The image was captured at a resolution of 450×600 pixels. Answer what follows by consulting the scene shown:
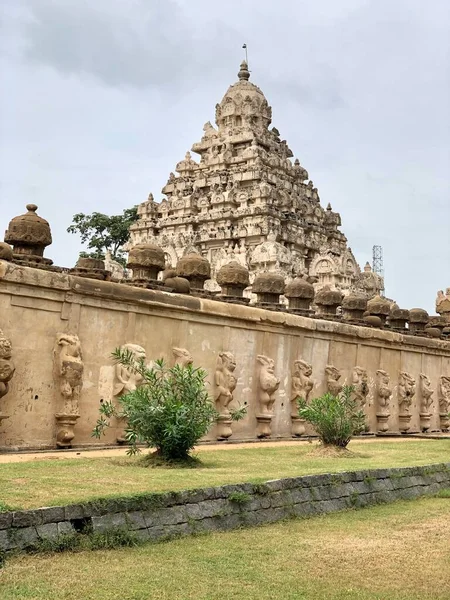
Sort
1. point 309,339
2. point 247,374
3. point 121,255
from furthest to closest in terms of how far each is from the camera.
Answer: point 121,255, point 309,339, point 247,374

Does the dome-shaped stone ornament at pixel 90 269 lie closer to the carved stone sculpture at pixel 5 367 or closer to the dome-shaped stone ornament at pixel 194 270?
the carved stone sculpture at pixel 5 367

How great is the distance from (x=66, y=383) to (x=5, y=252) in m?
1.92

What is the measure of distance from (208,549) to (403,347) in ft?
46.8

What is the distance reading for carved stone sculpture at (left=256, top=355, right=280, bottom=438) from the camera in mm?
14398

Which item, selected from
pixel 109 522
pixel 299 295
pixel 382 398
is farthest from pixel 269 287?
pixel 109 522

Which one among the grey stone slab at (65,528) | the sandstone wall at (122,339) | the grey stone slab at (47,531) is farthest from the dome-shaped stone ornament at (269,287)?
the grey stone slab at (47,531)

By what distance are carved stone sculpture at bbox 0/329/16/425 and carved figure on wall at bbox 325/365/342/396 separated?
800cm

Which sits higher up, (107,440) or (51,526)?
(107,440)

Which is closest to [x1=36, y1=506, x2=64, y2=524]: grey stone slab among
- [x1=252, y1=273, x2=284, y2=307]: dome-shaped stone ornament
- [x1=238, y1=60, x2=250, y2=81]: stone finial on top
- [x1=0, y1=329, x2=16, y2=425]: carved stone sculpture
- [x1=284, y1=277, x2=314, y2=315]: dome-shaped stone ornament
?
[x1=0, y1=329, x2=16, y2=425]: carved stone sculpture

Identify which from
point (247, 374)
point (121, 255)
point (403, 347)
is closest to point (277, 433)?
point (247, 374)

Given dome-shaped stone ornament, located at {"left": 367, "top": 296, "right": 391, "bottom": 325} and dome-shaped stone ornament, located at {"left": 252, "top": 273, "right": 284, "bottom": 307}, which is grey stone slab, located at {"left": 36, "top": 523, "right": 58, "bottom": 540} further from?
dome-shaped stone ornament, located at {"left": 367, "top": 296, "right": 391, "bottom": 325}

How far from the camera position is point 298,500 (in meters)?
7.62

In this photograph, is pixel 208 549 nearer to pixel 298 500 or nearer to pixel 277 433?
pixel 298 500

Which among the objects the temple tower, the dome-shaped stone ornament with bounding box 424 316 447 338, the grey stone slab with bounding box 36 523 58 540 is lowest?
the grey stone slab with bounding box 36 523 58 540
